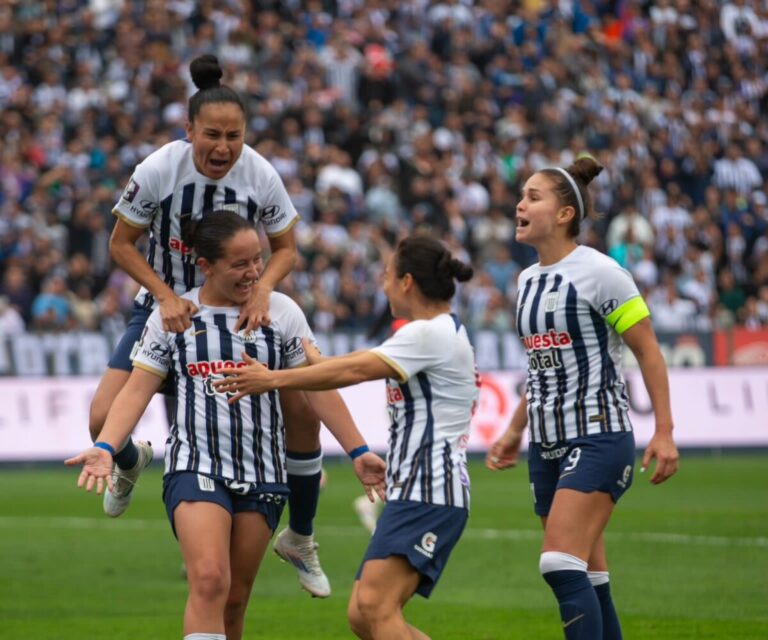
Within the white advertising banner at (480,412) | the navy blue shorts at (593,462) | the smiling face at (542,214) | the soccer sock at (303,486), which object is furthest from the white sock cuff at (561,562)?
the white advertising banner at (480,412)

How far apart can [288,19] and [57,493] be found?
42.2 ft

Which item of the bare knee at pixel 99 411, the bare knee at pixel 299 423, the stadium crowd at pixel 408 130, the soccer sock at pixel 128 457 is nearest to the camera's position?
the bare knee at pixel 299 423

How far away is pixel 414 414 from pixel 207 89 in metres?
1.98

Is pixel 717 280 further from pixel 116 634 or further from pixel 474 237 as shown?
pixel 116 634

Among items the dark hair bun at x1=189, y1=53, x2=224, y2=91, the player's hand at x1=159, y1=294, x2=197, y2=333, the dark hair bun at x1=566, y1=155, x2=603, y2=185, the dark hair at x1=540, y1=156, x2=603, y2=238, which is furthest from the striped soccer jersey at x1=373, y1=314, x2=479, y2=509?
the dark hair bun at x1=189, y1=53, x2=224, y2=91

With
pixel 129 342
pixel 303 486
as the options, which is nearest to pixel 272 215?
pixel 129 342

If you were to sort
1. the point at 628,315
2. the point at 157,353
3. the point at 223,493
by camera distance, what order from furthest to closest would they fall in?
the point at 628,315, the point at 157,353, the point at 223,493

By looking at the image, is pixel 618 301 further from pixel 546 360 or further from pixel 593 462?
pixel 593 462

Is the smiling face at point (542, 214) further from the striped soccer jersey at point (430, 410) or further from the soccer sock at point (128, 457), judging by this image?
the soccer sock at point (128, 457)

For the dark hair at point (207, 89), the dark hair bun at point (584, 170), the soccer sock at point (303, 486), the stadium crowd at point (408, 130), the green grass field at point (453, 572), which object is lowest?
the green grass field at point (453, 572)

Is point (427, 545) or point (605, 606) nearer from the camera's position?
point (427, 545)

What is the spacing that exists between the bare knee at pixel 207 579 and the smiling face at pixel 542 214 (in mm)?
2140

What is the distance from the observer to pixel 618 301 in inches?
266

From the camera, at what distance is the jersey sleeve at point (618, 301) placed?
6727mm
